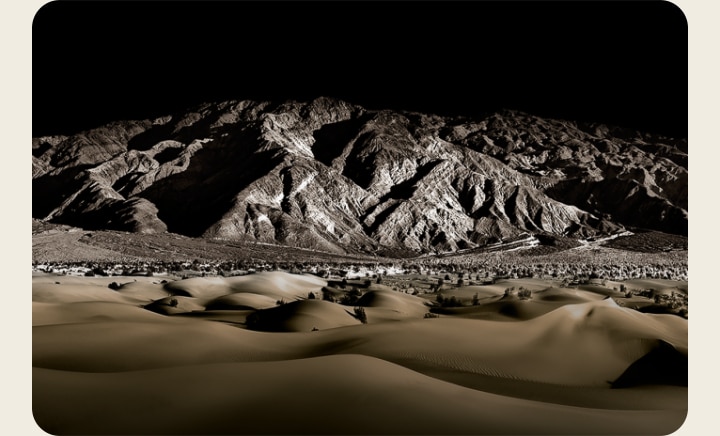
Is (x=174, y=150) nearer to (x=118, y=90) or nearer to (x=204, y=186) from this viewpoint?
(x=204, y=186)

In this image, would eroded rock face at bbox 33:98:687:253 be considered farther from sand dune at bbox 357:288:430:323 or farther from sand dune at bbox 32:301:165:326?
sand dune at bbox 32:301:165:326

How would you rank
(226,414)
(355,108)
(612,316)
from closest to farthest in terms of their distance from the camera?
(226,414)
(612,316)
(355,108)

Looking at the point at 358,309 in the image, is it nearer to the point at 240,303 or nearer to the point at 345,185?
the point at 240,303

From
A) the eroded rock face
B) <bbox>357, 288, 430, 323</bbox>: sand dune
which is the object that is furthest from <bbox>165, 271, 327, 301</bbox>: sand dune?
the eroded rock face

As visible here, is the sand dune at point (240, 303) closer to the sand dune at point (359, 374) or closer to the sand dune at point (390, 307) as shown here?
the sand dune at point (390, 307)

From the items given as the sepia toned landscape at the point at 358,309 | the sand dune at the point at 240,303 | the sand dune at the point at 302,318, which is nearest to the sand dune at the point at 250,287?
the sepia toned landscape at the point at 358,309

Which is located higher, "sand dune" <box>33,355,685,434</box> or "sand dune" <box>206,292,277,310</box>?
"sand dune" <box>33,355,685,434</box>

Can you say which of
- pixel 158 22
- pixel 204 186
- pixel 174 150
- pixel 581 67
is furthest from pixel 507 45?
pixel 174 150
